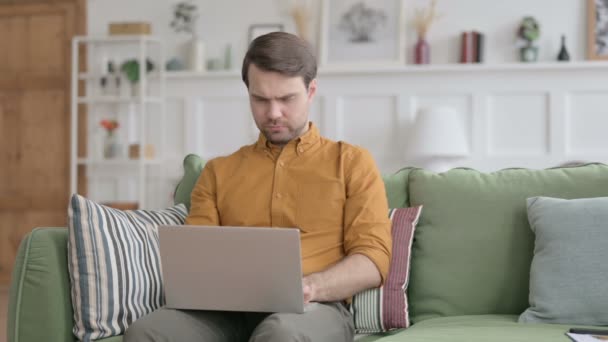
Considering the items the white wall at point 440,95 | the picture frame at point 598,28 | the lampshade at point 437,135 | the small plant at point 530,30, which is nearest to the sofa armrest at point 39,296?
the lampshade at point 437,135

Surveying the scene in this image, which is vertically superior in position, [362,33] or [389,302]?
[362,33]

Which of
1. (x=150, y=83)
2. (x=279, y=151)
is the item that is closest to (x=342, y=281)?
(x=279, y=151)

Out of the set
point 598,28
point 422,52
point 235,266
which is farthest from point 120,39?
point 235,266

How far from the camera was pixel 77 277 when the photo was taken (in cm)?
208

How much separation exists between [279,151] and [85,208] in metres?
0.58

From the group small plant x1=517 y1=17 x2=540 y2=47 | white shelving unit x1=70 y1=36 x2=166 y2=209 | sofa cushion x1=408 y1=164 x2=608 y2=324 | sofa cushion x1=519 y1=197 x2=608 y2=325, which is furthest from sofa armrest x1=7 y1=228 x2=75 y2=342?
small plant x1=517 y1=17 x2=540 y2=47

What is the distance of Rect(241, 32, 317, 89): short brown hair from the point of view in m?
A: 2.25

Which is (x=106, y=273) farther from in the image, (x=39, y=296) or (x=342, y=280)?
(x=342, y=280)

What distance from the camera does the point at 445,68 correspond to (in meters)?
5.43

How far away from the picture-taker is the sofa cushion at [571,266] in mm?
2094

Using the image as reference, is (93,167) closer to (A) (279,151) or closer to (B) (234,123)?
(B) (234,123)

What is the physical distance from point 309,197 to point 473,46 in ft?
11.3

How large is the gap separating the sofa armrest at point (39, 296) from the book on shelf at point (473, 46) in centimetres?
387

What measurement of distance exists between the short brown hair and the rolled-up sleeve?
0.30 m
